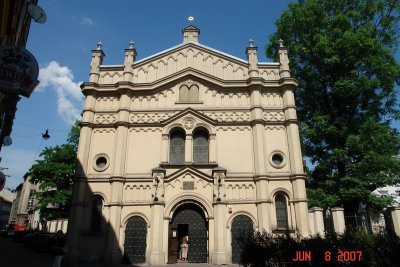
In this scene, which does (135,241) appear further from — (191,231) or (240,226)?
(240,226)

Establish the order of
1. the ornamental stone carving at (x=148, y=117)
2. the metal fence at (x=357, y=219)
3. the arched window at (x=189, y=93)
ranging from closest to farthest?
the metal fence at (x=357, y=219), the ornamental stone carving at (x=148, y=117), the arched window at (x=189, y=93)

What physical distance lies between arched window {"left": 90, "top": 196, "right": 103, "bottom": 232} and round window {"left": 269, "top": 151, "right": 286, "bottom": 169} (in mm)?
10924

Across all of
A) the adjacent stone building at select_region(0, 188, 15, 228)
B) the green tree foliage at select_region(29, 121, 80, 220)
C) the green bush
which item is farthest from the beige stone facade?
the adjacent stone building at select_region(0, 188, 15, 228)

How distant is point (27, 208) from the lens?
69938mm

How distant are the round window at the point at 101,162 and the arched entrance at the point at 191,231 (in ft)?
17.7

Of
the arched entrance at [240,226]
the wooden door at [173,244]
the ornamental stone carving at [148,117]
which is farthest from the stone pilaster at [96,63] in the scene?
the arched entrance at [240,226]

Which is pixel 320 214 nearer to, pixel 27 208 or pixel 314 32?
pixel 314 32

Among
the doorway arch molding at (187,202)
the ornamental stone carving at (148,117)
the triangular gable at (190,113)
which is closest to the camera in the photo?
the doorway arch molding at (187,202)

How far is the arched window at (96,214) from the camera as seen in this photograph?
1816 centimetres

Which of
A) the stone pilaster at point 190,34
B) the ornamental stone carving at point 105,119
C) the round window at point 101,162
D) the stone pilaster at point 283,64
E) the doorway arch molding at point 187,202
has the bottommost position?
the doorway arch molding at point 187,202

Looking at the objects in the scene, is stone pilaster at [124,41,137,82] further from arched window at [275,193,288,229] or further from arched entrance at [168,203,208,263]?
arched window at [275,193,288,229]

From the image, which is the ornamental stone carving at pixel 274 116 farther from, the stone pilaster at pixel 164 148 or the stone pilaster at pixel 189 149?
the stone pilaster at pixel 164 148

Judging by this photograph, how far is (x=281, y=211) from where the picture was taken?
59.7 ft

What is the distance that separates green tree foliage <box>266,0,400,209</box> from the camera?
19312mm
